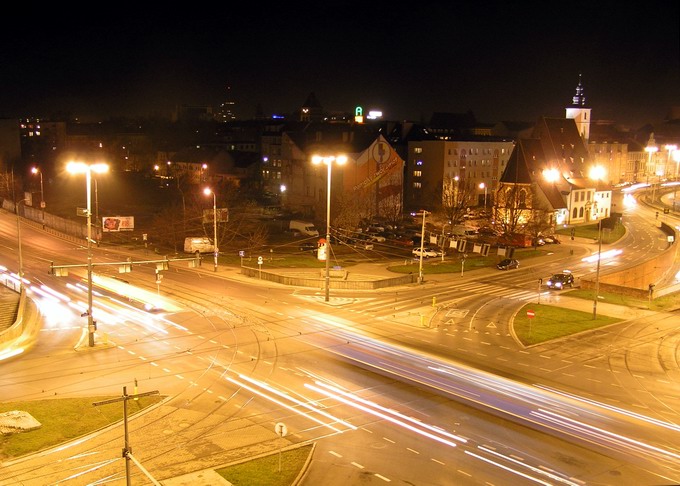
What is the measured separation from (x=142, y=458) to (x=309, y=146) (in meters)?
81.7

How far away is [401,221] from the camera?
3386 inches

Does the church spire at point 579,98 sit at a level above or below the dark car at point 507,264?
above

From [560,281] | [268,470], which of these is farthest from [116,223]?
[268,470]

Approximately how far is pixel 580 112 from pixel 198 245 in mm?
83412

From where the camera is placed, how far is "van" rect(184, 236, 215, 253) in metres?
62.9

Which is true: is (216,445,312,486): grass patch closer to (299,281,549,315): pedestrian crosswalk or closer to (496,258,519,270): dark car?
(299,281,549,315): pedestrian crosswalk

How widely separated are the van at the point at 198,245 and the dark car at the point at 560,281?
32616 millimetres

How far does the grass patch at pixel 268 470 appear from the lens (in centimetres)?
1884

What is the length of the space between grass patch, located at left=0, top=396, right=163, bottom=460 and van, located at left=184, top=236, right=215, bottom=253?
125 ft

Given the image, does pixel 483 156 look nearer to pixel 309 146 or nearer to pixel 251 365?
pixel 309 146

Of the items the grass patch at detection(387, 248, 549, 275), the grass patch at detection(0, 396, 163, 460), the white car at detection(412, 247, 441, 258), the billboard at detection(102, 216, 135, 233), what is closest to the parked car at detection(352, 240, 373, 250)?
the white car at detection(412, 247, 441, 258)

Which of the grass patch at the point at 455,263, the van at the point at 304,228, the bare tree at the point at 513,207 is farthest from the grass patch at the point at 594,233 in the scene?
the van at the point at 304,228

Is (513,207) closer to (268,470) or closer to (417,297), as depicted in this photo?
(417,297)

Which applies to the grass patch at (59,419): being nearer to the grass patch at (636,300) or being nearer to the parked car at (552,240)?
the grass patch at (636,300)
